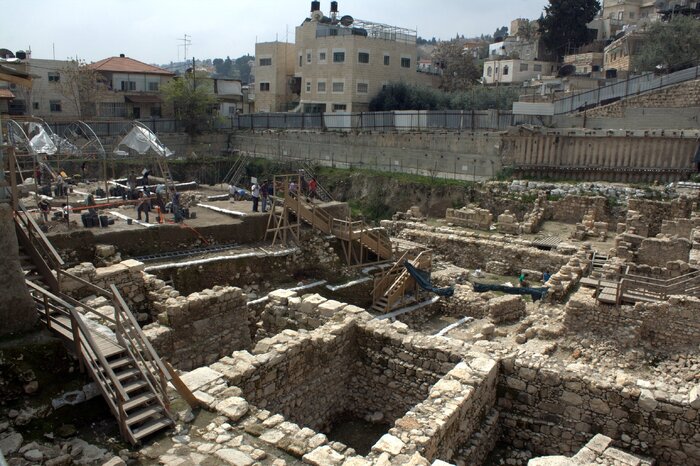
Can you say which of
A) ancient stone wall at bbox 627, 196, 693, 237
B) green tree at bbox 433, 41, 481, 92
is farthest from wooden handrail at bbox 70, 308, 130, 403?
green tree at bbox 433, 41, 481, 92

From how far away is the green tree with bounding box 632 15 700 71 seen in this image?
4222cm

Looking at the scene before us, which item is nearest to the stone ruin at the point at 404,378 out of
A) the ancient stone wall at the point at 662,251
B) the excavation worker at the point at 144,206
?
the ancient stone wall at the point at 662,251

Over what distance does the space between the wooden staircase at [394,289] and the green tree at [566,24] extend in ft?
168

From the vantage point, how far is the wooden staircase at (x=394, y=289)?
57.8 ft

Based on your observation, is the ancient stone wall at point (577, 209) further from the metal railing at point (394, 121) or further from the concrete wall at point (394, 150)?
the metal railing at point (394, 121)

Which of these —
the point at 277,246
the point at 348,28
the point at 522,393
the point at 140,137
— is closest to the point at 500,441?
the point at 522,393

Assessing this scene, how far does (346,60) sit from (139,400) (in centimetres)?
4231

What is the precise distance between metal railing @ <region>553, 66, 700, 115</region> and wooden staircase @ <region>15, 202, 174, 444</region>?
3216cm

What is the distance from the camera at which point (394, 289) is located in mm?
17859

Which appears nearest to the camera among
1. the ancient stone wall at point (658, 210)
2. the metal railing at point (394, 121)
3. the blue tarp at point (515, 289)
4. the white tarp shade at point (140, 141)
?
the blue tarp at point (515, 289)

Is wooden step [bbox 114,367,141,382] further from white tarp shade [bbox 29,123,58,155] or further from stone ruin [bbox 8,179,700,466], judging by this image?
white tarp shade [bbox 29,123,58,155]

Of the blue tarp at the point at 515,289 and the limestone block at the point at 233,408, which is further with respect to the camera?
the blue tarp at the point at 515,289

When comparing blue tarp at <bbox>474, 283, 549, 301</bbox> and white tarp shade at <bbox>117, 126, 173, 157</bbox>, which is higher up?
white tarp shade at <bbox>117, 126, 173, 157</bbox>

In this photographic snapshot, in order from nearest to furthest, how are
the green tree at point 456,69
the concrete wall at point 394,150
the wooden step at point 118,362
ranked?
the wooden step at point 118,362, the concrete wall at point 394,150, the green tree at point 456,69
